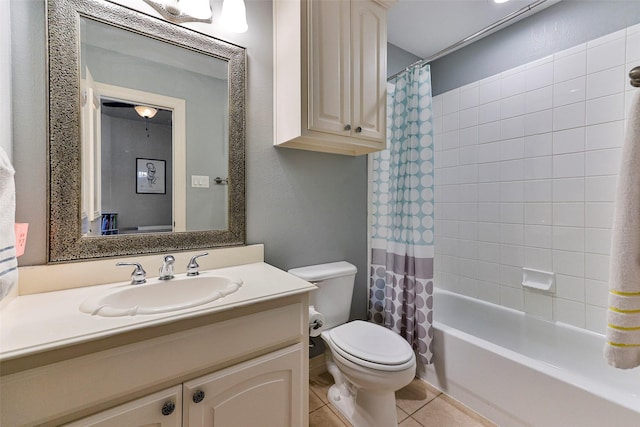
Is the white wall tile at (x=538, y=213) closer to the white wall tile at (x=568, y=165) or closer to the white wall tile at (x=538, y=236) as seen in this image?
the white wall tile at (x=538, y=236)

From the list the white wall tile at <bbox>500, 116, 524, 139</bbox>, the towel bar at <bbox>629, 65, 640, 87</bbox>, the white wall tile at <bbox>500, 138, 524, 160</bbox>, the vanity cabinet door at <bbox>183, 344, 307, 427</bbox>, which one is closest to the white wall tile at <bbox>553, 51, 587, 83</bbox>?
the white wall tile at <bbox>500, 116, 524, 139</bbox>

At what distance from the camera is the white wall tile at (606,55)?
147 cm

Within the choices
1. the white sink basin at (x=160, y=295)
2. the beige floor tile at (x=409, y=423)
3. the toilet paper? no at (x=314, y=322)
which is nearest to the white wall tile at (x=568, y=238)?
the beige floor tile at (x=409, y=423)

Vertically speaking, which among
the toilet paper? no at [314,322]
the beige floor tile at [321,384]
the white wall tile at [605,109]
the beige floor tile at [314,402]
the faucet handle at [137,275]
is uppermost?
the white wall tile at [605,109]

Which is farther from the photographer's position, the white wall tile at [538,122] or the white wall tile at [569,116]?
the white wall tile at [538,122]

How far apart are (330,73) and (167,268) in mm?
1179

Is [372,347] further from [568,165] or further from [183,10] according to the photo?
[183,10]

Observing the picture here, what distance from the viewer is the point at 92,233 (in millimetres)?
1080

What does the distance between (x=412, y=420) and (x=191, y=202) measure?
1592 mm

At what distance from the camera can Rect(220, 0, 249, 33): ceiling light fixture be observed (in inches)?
49.3

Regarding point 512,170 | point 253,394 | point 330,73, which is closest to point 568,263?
point 512,170

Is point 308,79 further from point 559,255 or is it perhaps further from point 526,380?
point 559,255

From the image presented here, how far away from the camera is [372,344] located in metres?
1.35

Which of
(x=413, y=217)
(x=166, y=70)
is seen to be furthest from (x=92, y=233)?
(x=413, y=217)
